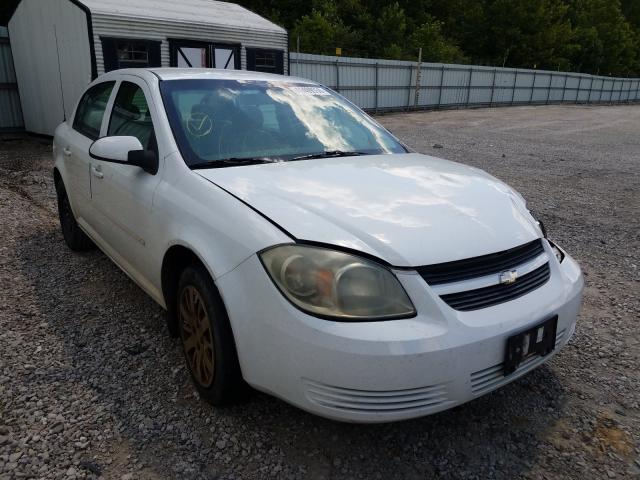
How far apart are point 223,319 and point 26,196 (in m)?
5.67

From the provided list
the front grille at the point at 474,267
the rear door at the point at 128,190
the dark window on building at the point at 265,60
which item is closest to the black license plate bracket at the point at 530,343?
the front grille at the point at 474,267

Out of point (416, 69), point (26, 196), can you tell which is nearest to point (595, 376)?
point (26, 196)

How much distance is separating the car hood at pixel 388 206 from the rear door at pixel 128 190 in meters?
0.47

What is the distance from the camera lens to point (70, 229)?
4.34 meters

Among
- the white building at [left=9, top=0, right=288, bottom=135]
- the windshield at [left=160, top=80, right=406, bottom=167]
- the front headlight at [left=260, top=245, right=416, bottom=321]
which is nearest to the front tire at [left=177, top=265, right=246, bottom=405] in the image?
the front headlight at [left=260, top=245, right=416, bottom=321]

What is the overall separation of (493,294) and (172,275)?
1.50 m

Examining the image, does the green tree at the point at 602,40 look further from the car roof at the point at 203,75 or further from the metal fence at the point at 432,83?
the car roof at the point at 203,75

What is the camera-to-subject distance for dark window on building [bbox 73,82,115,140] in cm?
352

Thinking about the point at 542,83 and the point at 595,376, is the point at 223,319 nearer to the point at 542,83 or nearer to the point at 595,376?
the point at 595,376

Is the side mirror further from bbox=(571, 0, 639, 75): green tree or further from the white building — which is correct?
bbox=(571, 0, 639, 75): green tree

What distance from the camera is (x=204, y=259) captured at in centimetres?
208

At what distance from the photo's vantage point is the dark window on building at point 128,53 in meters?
10.1

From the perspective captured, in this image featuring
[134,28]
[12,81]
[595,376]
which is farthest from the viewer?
[12,81]

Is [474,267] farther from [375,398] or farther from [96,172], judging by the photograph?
[96,172]
